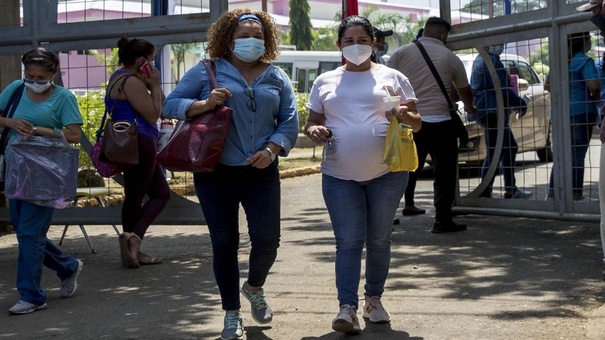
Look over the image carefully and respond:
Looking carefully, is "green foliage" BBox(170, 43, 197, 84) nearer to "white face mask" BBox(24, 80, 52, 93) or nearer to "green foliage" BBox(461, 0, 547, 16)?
"white face mask" BBox(24, 80, 52, 93)

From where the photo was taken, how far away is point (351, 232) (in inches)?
246

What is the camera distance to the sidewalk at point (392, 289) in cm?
640

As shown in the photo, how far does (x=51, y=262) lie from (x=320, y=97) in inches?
94.8

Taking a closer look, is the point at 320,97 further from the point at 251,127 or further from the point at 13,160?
the point at 13,160

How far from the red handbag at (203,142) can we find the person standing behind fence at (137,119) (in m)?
2.71

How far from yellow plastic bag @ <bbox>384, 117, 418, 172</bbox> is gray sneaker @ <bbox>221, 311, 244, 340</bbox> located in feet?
3.73

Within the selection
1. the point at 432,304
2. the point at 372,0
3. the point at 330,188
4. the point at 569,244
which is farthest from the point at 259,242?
the point at 372,0

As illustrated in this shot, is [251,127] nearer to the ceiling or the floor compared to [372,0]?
nearer to the floor

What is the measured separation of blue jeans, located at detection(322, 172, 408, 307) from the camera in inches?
246

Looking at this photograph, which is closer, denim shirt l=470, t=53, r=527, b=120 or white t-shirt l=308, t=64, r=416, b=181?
white t-shirt l=308, t=64, r=416, b=181

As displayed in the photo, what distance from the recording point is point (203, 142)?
19.5 feet

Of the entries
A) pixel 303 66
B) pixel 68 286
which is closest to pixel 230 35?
pixel 68 286

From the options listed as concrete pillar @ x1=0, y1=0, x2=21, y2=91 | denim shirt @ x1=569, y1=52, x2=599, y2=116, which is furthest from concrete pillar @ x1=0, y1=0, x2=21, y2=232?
denim shirt @ x1=569, y1=52, x2=599, y2=116

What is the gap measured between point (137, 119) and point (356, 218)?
302 cm
